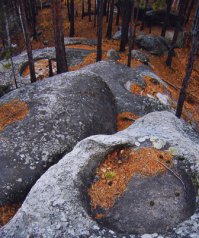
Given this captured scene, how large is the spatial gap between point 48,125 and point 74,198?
464 centimetres

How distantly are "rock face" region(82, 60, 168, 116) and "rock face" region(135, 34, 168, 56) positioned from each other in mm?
8306

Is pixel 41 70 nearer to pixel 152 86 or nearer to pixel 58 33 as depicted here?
pixel 58 33

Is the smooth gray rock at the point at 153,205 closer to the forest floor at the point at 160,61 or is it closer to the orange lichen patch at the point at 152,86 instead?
the forest floor at the point at 160,61

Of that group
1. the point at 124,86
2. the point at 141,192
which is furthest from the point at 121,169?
Result: the point at 124,86

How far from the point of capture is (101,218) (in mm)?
6410

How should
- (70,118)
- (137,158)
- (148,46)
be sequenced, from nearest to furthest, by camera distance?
(137,158)
(70,118)
(148,46)

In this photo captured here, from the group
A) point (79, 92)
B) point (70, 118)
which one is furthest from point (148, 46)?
point (70, 118)

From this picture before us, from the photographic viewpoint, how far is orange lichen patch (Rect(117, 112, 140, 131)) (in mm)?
13734

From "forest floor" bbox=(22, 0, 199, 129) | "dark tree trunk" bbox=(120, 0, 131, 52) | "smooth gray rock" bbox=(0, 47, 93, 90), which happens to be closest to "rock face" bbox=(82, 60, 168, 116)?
"forest floor" bbox=(22, 0, 199, 129)

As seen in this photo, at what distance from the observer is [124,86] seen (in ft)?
52.7

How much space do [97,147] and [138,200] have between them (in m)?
1.91

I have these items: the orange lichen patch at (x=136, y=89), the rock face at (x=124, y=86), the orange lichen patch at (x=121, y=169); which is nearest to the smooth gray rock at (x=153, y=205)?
the orange lichen patch at (x=121, y=169)

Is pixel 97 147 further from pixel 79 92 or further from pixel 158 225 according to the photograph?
pixel 79 92

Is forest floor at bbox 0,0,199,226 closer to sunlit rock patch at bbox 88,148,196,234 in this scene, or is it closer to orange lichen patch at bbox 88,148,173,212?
orange lichen patch at bbox 88,148,173,212
